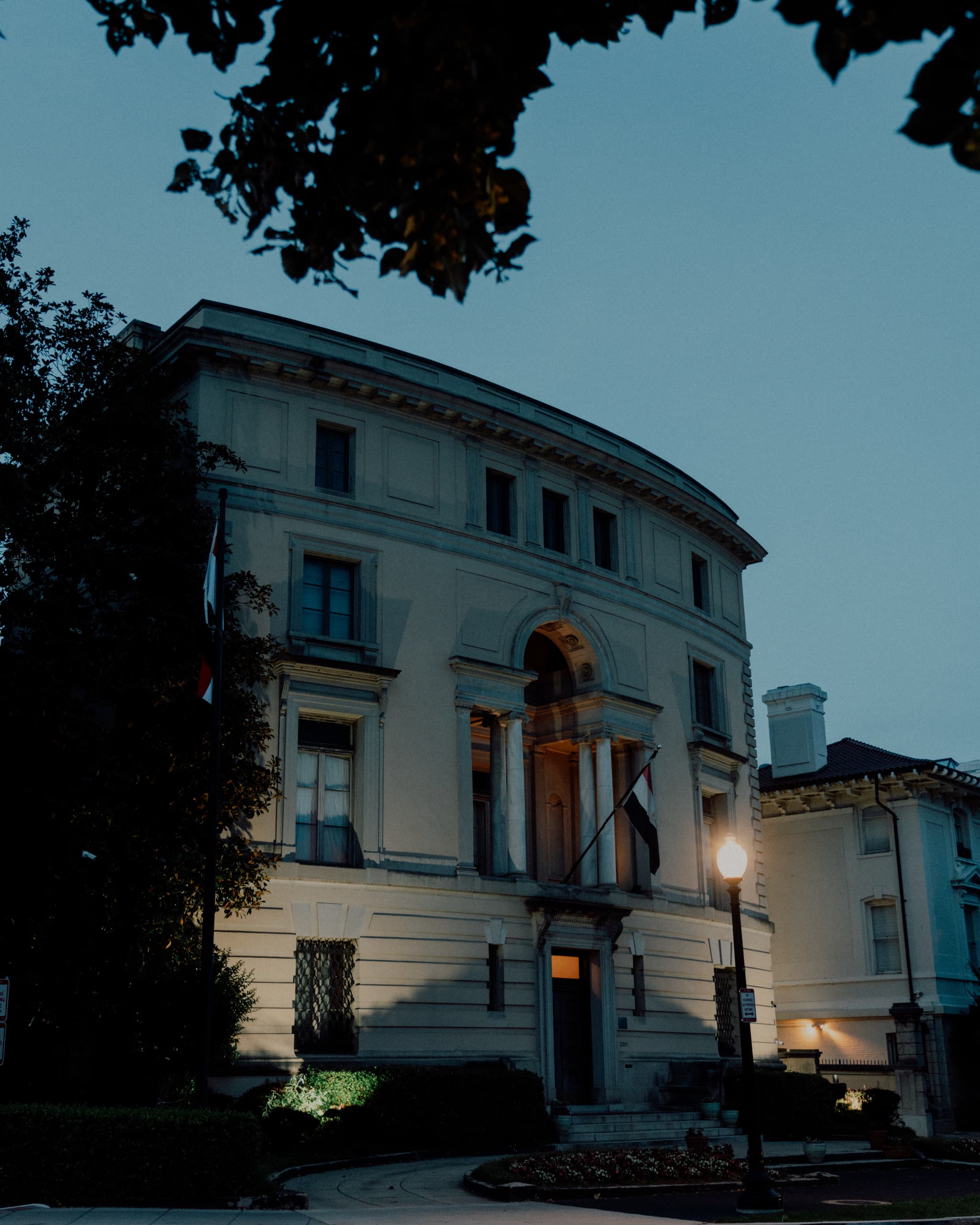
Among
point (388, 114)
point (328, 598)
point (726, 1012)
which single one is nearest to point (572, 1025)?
point (726, 1012)

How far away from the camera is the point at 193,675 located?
24.7m

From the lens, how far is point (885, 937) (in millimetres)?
46156

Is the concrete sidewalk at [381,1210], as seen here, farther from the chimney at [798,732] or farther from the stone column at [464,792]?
the chimney at [798,732]

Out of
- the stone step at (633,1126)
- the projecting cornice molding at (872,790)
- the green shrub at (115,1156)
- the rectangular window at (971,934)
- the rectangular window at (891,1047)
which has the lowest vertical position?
the stone step at (633,1126)

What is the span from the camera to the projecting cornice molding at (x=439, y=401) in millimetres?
29625

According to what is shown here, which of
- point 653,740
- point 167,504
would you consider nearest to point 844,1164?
point 653,740

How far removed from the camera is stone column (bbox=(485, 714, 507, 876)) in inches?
1270

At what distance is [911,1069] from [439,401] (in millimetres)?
26473

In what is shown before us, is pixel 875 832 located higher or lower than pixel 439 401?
lower

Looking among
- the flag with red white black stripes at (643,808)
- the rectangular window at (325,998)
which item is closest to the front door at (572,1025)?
the flag with red white black stripes at (643,808)

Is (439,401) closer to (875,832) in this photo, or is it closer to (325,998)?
(325,998)

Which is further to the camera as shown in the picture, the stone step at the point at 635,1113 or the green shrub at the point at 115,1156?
the stone step at the point at 635,1113

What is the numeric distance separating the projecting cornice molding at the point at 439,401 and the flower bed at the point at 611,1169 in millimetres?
16889

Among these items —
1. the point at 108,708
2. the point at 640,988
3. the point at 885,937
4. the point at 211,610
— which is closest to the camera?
the point at 211,610
